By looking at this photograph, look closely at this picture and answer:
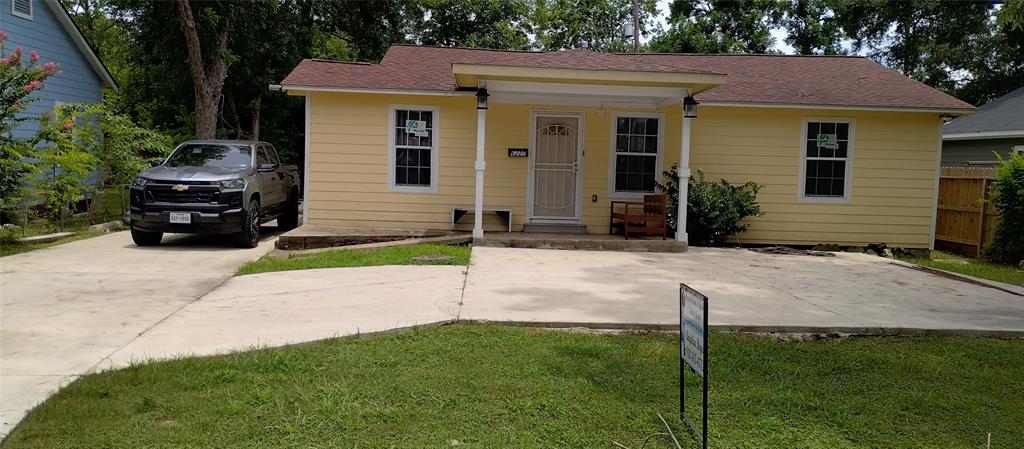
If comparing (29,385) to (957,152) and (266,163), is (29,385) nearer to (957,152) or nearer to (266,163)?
(266,163)

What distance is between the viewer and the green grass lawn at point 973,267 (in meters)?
10.5

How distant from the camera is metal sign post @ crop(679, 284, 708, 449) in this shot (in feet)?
11.0

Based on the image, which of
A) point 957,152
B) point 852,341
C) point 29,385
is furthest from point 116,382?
point 957,152

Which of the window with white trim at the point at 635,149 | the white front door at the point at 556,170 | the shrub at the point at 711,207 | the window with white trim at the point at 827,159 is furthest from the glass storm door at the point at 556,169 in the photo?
the window with white trim at the point at 827,159

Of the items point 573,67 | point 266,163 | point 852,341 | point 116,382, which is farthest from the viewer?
point 266,163

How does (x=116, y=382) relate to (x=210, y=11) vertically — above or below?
below

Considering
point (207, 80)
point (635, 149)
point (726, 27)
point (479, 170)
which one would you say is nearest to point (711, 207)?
point (635, 149)

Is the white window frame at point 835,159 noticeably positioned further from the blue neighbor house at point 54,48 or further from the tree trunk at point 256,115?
the tree trunk at point 256,115

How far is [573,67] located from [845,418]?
7468 millimetres

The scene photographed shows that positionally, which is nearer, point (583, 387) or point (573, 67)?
point (583, 387)

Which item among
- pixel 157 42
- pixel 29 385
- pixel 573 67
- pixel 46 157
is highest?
pixel 157 42

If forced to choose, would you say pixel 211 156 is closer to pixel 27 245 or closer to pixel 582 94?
pixel 27 245

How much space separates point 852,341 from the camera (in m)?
6.02

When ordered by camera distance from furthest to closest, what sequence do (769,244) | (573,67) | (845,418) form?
(769,244) < (573,67) < (845,418)
